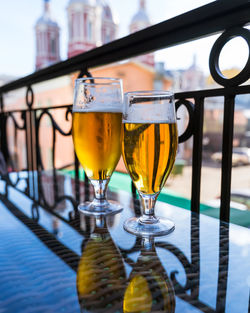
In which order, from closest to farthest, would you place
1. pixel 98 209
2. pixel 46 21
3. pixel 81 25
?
pixel 98 209 → pixel 81 25 → pixel 46 21

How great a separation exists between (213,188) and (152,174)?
38.8 ft

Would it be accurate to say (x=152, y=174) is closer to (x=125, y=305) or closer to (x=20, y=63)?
(x=125, y=305)

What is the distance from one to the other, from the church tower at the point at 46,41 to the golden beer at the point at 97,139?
14.8 m

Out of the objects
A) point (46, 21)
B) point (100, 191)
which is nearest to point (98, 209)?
point (100, 191)

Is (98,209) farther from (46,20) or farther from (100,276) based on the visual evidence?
(46,20)

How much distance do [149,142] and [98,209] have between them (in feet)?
0.51

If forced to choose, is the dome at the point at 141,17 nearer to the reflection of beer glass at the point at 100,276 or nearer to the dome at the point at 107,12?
the dome at the point at 107,12

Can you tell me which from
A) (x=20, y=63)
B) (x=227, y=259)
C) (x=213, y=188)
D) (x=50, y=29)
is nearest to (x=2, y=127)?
(x=227, y=259)

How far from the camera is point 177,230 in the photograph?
0.34 m

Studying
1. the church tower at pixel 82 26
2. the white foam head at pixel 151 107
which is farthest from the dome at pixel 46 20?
the white foam head at pixel 151 107

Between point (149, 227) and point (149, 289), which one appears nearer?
point (149, 289)

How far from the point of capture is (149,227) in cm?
32

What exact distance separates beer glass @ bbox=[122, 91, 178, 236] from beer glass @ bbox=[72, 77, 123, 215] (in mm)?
64

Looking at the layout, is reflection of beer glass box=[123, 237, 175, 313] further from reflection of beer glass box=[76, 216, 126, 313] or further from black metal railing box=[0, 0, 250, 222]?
black metal railing box=[0, 0, 250, 222]
